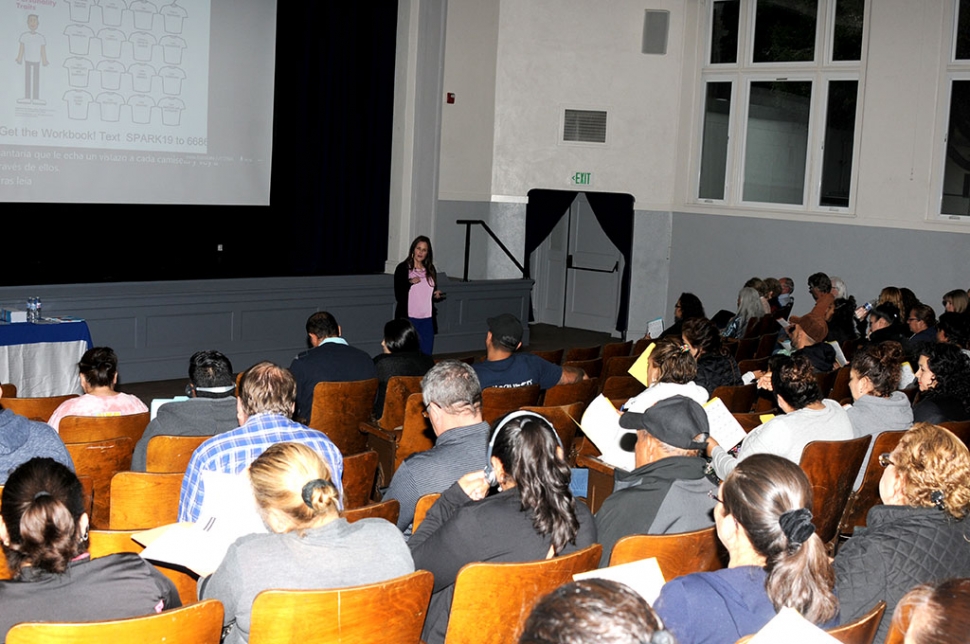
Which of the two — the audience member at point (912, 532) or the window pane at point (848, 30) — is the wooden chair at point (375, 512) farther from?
the window pane at point (848, 30)

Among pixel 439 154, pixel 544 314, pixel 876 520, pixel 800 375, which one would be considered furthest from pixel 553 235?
pixel 876 520

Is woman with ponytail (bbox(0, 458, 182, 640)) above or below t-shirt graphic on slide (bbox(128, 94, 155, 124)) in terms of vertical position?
below

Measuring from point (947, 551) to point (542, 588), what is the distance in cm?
111

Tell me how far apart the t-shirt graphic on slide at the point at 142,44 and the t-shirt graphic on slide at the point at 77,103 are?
62 cm

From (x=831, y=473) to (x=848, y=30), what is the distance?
8.20 meters

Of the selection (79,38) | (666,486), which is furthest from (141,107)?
(666,486)

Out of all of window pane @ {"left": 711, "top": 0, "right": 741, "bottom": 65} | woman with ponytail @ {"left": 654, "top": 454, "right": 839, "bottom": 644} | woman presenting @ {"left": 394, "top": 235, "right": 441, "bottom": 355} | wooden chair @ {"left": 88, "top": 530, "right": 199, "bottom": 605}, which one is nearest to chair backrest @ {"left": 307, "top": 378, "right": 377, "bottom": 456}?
wooden chair @ {"left": 88, "top": 530, "right": 199, "bottom": 605}

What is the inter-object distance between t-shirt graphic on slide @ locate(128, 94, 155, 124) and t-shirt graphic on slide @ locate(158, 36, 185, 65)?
43 cm

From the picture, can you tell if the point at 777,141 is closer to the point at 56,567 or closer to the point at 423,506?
the point at 423,506

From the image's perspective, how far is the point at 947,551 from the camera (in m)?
2.68

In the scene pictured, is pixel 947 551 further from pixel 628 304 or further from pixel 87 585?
pixel 628 304

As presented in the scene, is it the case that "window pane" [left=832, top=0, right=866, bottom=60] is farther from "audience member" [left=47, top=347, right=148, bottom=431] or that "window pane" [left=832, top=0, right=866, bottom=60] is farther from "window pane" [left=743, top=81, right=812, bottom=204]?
"audience member" [left=47, top=347, right=148, bottom=431]

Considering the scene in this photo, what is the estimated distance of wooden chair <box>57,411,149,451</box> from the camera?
421 centimetres

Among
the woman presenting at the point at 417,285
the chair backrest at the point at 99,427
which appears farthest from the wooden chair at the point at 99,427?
the woman presenting at the point at 417,285
